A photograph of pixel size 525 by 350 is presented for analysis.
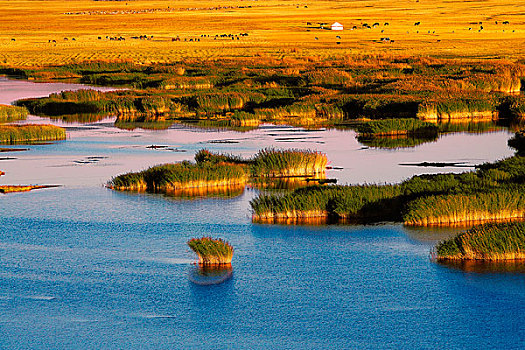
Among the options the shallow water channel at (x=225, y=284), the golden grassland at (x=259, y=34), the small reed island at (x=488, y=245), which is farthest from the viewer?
the golden grassland at (x=259, y=34)

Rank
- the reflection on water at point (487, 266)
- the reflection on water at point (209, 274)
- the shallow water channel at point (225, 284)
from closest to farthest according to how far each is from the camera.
→ 1. the shallow water channel at point (225, 284)
2. the reflection on water at point (209, 274)
3. the reflection on water at point (487, 266)

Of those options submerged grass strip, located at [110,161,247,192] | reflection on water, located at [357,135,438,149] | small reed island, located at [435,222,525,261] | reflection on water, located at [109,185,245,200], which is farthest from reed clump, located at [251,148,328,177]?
small reed island, located at [435,222,525,261]

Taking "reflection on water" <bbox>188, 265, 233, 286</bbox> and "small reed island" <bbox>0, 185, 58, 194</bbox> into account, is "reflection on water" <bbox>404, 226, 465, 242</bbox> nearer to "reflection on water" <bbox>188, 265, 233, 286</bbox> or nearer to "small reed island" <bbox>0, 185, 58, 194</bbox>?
"reflection on water" <bbox>188, 265, 233, 286</bbox>

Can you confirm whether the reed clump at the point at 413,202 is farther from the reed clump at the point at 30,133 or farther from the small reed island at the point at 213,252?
the reed clump at the point at 30,133

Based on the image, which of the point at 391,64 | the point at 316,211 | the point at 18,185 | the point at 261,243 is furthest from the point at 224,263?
the point at 391,64

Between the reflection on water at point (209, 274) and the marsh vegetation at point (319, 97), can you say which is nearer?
the reflection on water at point (209, 274)

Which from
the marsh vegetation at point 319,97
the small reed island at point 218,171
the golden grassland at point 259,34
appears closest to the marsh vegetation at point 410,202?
the small reed island at point 218,171

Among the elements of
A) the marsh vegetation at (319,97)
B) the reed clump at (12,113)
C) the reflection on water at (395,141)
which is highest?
the marsh vegetation at (319,97)
